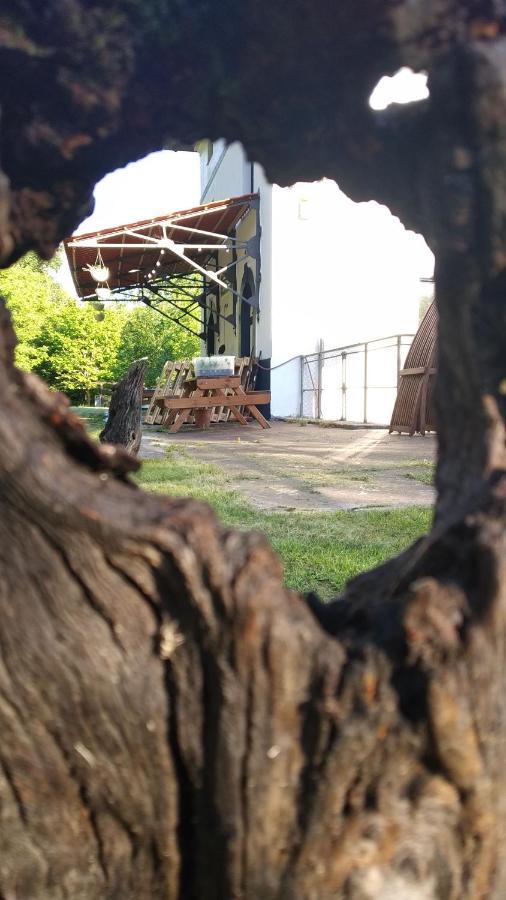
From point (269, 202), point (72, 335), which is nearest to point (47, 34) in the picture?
point (269, 202)

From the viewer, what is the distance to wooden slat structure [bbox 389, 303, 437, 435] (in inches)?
434

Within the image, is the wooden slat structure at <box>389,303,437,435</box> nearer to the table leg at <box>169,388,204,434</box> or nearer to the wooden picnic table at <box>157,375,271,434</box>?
the wooden picnic table at <box>157,375,271,434</box>

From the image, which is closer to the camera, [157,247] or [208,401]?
[208,401]

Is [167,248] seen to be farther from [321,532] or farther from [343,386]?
[321,532]

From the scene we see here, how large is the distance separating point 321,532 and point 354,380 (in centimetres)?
1237

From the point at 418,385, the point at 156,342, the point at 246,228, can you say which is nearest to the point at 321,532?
the point at 418,385

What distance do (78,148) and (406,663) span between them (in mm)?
1016

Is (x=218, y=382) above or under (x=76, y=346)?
under

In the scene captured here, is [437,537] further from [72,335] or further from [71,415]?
[72,335]

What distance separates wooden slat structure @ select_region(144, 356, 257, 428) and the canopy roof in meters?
1.87

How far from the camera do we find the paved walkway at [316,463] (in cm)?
560

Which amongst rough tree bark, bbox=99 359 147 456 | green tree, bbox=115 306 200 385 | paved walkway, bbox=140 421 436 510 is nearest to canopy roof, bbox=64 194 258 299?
paved walkway, bbox=140 421 436 510

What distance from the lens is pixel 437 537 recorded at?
1.14 metres

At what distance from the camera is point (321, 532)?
4.22m
